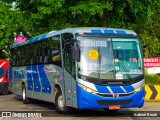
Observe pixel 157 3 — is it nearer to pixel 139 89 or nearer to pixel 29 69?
pixel 29 69

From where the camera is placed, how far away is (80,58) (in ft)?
44.8

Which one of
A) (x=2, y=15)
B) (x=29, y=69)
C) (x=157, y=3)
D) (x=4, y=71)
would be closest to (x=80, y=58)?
(x=29, y=69)

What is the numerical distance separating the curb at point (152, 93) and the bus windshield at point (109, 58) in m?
7.18

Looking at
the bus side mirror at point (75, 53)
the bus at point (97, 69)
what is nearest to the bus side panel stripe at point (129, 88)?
the bus at point (97, 69)

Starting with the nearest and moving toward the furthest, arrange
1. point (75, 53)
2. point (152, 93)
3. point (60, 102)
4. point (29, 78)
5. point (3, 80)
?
point (75, 53) < point (60, 102) < point (29, 78) < point (152, 93) < point (3, 80)

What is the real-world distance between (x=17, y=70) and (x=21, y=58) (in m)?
1.15

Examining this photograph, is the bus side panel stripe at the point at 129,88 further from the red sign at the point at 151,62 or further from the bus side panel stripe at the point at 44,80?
the red sign at the point at 151,62

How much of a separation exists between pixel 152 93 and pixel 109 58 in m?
8.11

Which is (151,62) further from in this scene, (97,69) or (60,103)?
(97,69)

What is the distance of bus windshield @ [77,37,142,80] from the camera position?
13.6m

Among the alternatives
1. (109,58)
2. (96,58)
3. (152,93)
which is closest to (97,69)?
(96,58)

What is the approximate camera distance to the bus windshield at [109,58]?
44.6 feet

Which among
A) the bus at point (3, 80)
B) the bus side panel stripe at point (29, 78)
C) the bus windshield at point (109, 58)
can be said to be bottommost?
the bus at point (3, 80)

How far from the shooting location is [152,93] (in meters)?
21.3
